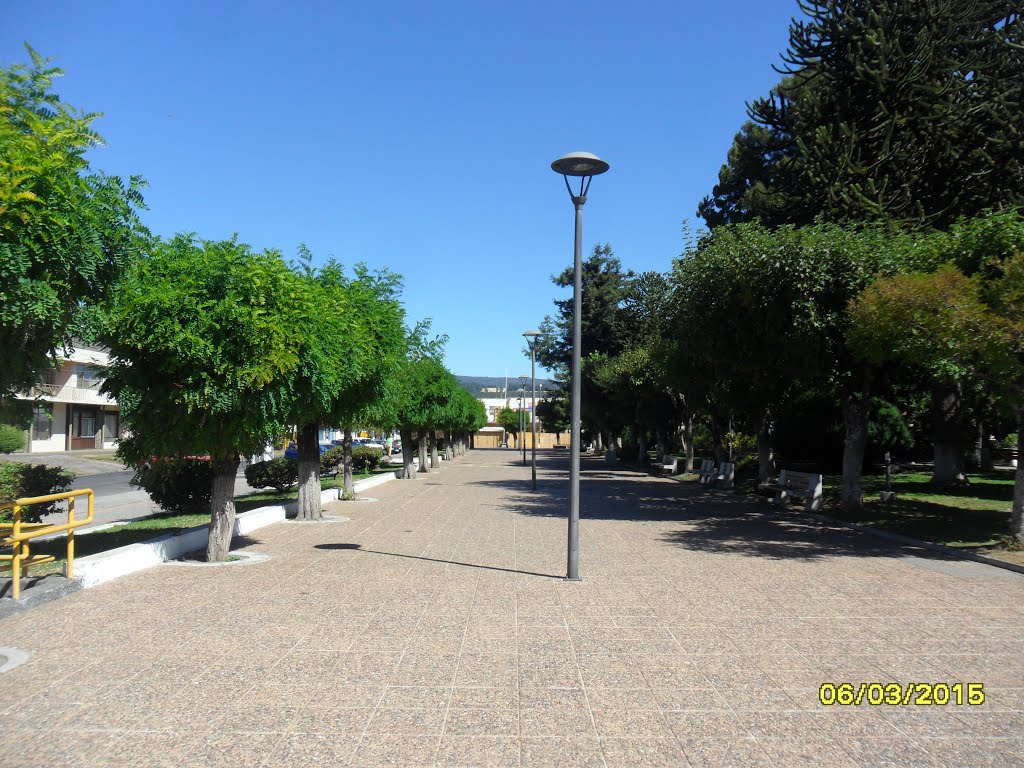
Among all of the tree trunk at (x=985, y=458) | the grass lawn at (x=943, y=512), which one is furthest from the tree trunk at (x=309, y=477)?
the tree trunk at (x=985, y=458)

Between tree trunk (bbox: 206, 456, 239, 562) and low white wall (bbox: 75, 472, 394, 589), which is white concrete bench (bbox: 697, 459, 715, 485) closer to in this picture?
low white wall (bbox: 75, 472, 394, 589)

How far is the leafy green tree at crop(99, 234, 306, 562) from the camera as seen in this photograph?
8.90m

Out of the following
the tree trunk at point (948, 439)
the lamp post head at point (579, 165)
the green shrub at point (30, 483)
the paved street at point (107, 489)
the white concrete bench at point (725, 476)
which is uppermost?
the lamp post head at point (579, 165)

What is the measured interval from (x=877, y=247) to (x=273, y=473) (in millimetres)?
16105

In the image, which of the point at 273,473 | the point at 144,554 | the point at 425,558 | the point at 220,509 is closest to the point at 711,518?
the point at 425,558

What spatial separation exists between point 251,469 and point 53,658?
1675cm

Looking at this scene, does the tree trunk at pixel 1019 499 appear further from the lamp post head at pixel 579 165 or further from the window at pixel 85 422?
the window at pixel 85 422

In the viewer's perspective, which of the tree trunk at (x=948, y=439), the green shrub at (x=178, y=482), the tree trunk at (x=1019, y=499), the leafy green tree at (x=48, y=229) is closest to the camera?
the leafy green tree at (x=48, y=229)

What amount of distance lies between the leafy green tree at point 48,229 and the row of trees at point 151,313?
0.01 meters

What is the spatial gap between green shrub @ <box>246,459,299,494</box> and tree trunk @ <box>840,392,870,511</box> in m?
14.1

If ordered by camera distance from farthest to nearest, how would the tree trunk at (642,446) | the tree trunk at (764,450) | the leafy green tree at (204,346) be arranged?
the tree trunk at (642,446) → the tree trunk at (764,450) → the leafy green tree at (204,346)

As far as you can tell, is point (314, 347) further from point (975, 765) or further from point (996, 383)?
point (996, 383)

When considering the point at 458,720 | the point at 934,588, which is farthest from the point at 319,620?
the point at 934,588

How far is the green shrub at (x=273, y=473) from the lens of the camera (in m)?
22.2
